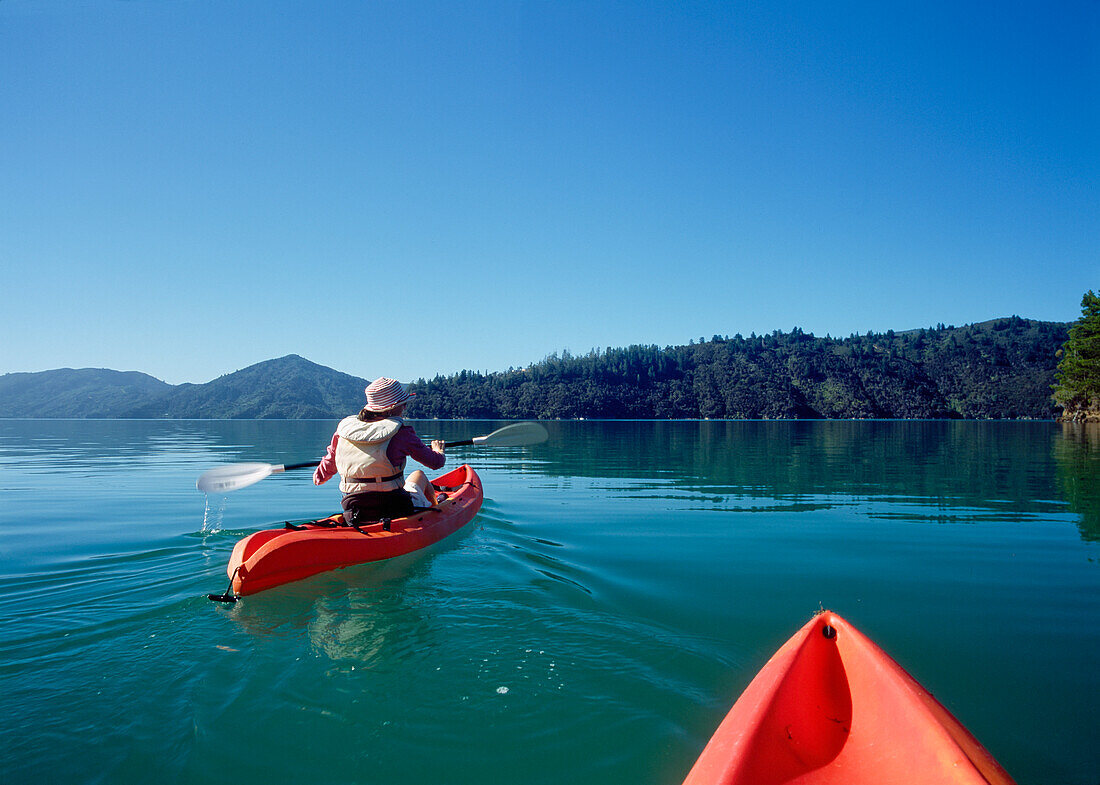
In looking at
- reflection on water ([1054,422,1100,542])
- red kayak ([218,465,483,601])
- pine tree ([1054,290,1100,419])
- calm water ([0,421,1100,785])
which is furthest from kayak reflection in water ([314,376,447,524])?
pine tree ([1054,290,1100,419])

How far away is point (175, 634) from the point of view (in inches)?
207

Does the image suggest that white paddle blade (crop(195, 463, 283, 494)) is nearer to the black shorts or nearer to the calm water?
the calm water

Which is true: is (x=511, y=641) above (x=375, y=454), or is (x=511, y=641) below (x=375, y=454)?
below

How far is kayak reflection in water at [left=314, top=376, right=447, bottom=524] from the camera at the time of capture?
7.71 metres

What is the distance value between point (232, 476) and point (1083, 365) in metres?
95.0

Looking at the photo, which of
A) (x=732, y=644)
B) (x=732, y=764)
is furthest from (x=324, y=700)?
(x=732, y=644)

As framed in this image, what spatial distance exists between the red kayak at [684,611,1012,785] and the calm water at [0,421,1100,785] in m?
0.73

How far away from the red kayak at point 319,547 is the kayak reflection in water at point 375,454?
12.9 inches

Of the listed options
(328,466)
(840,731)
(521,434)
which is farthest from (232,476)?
(840,731)

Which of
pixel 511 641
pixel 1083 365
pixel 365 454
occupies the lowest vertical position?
pixel 511 641

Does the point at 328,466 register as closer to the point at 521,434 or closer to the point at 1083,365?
the point at 521,434

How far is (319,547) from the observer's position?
6848mm

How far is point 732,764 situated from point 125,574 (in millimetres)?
7596

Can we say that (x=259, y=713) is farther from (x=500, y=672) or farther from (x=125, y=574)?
(x=125, y=574)
